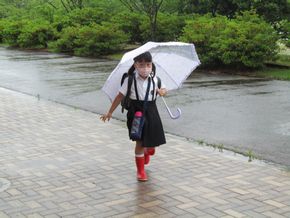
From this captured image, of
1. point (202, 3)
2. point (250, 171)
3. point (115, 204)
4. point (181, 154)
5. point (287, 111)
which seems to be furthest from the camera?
point (202, 3)

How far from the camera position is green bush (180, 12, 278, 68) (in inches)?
554

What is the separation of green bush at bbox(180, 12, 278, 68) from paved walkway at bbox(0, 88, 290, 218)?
698 centimetres

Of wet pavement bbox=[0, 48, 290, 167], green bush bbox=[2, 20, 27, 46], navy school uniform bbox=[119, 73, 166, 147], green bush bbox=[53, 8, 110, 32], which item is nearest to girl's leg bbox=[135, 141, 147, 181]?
navy school uniform bbox=[119, 73, 166, 147]

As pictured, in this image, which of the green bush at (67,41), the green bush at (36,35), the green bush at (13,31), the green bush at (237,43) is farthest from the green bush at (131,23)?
the green bush at (13,31)

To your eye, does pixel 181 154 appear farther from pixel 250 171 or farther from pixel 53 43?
pixel 53 43

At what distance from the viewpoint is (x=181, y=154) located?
6.62 meters

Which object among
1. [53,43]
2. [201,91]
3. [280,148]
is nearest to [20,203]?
[280,148]

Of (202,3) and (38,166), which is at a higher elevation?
(202,3)

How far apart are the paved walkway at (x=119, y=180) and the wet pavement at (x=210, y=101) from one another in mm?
675

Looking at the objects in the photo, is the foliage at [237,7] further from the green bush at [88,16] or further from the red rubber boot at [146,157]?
the red rubber boot at [146,157]

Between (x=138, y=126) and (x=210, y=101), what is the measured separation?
495 centimetres

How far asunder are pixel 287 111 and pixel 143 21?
1243 cm

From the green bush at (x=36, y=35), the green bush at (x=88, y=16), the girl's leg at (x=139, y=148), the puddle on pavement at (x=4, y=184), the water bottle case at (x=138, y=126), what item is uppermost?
the green bush at (x=88, y=16)

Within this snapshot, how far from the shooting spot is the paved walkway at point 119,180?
4816mm
